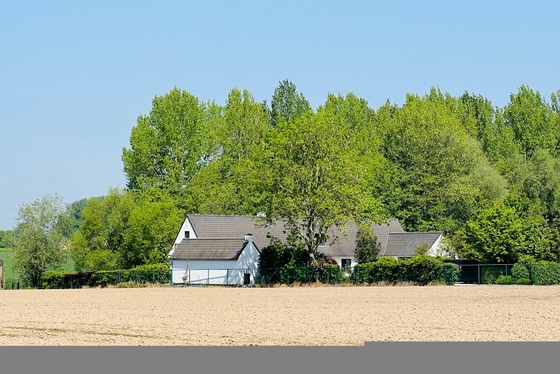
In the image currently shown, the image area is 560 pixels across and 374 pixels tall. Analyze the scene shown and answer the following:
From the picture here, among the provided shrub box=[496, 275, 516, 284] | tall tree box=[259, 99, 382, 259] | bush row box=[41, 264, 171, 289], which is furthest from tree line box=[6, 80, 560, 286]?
bush row box=[41, 264, 171, 289]

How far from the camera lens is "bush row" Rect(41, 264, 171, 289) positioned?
2724 inches

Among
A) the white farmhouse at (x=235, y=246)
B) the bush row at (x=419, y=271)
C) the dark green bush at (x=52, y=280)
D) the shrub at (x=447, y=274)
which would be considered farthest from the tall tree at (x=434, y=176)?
the dark green bush at (x=52, y=280)

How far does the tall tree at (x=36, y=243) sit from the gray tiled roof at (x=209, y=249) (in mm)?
11887

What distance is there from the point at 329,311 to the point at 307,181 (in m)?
30.2

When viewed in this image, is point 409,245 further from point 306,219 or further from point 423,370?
point 423,370

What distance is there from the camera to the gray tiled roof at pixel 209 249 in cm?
7338

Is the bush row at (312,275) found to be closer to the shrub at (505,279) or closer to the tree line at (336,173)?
the tree line at (336,173)

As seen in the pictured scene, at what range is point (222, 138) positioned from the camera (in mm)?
100188

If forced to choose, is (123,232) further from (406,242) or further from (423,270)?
(423,270)

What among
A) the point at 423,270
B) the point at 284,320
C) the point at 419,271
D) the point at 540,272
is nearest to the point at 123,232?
the point at 419,271

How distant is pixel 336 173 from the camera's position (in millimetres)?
63625

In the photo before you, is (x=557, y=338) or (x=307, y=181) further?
(x=307, y=181)

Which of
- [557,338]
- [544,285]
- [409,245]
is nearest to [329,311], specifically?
[557,338]

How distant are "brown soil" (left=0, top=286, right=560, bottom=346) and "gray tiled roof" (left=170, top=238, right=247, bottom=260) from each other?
94.0ft
